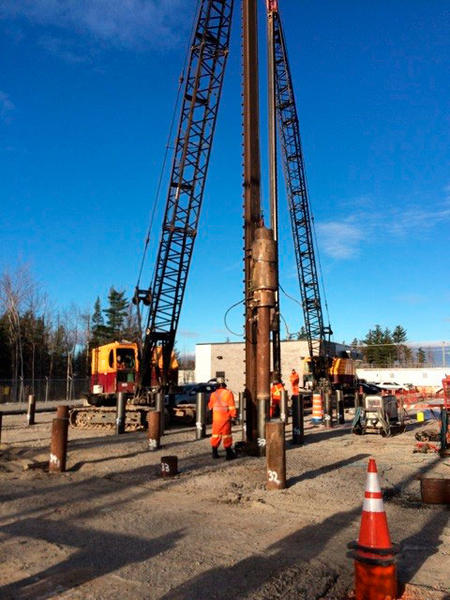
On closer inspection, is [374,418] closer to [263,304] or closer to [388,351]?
[263,304]

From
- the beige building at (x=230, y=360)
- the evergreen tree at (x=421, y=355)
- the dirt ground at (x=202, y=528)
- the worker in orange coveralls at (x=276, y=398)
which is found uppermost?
the evergreen tree at (x=421, y=355)

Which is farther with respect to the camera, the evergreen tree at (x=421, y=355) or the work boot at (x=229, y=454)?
the evergreen tree at (x=421, y=355)

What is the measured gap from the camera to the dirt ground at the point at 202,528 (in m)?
4.34

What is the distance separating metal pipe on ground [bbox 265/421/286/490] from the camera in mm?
7980

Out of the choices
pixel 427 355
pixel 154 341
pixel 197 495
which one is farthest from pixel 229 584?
pixel 427 355

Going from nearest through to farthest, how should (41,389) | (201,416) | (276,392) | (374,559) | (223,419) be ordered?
(374,559) → (223,419) → (201,416) → (276,392) → (41,389)

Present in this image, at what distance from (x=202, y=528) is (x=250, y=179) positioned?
8586mm

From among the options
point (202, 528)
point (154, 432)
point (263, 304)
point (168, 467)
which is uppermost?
point (263, 304)

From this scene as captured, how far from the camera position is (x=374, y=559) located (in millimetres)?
3904

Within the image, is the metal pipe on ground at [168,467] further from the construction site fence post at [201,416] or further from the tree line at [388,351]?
the tree line at [388,351]

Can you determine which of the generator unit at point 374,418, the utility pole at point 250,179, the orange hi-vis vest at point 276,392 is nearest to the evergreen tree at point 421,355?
the orange hi-vis vest at point 276,392

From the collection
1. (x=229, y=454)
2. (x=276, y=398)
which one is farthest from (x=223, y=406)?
(x=276, y=398)

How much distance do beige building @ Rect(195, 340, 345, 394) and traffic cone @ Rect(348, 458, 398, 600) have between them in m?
45.0

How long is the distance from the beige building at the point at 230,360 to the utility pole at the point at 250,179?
1469 inches
